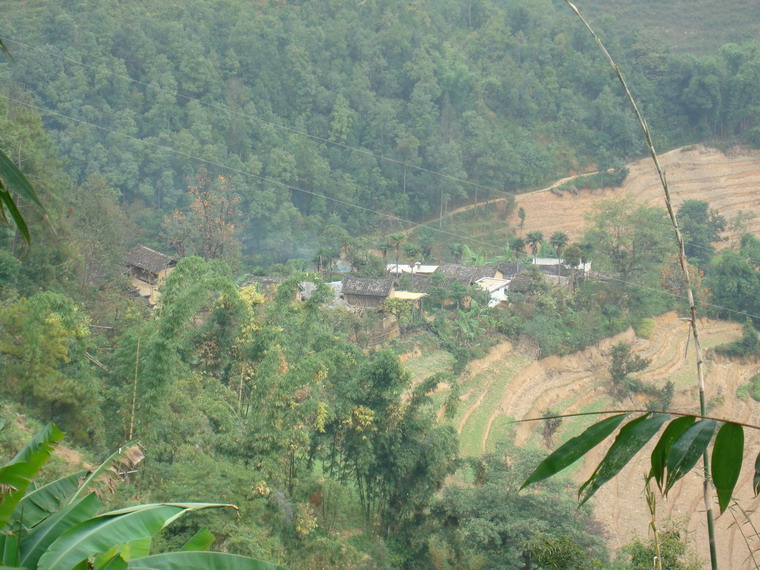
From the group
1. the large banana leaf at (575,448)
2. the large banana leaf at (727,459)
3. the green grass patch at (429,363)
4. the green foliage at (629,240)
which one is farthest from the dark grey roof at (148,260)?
the large banana leaf at (727,459)

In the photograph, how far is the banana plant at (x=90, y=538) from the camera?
194 cm

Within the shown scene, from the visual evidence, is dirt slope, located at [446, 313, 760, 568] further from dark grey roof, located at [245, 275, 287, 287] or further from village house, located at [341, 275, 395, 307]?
dark grey roof, located at [245, 275, 287, 287]

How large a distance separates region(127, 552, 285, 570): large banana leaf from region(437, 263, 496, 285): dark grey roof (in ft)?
65.6

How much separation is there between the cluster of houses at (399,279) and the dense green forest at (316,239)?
712 millimetres

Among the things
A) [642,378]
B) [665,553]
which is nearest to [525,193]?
[642,378]

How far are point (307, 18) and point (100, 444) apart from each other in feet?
102

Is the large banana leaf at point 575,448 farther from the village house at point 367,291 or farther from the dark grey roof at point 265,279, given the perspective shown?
the dark grey roof at point 265,279

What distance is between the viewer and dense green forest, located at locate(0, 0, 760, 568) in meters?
8.55

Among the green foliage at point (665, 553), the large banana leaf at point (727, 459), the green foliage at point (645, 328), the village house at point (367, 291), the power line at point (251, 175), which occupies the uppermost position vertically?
the power line at point (251, 175)

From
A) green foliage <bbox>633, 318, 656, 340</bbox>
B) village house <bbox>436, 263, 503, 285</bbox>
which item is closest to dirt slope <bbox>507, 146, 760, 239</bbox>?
village house <bbox>436, 263, 503, 285</bbox>

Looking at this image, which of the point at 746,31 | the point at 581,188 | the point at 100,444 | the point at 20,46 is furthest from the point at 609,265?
the point at 746,31

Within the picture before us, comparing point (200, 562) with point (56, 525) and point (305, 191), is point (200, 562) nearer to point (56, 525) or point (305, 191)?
point (56, 525)

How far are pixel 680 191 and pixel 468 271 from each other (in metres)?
15.8

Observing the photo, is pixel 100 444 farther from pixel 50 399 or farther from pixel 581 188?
pixel 581 188
